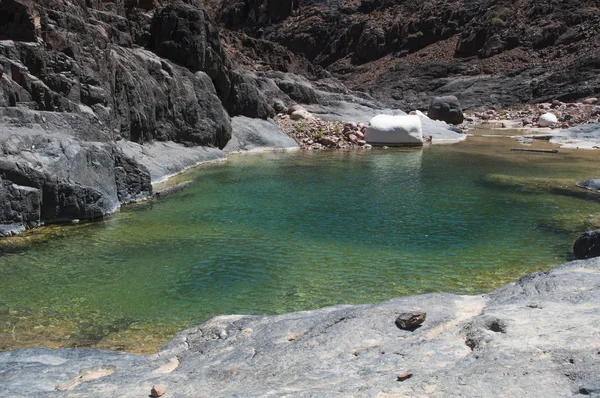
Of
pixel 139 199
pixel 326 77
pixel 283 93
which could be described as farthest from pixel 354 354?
pixel 326 77

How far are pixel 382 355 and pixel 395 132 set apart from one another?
92.5ft

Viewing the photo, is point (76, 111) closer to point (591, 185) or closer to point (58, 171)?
point (58, 171)

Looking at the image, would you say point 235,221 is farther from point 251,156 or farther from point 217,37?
point 217,37

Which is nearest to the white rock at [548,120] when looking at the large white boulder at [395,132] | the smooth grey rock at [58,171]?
the large white boulder at [395,132]

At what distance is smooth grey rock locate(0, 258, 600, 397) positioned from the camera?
12.8ft

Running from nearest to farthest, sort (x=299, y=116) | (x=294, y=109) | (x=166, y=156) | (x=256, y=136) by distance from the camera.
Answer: (x=166, y=156) < (x=256, y=136) < (x=299, y=116) < (x=294, y=109)

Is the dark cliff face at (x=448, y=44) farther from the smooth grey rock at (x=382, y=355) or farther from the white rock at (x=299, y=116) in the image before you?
the smooth grey rock at (x=382, y=355)

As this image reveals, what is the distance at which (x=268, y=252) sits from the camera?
11344 millimetres

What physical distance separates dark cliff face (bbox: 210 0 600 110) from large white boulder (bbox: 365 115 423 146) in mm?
30659

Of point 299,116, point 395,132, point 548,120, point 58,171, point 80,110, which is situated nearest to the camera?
point 58,171

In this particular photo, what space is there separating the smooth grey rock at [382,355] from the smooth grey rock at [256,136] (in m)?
21.7

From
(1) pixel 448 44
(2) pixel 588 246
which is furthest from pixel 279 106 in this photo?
(1) pixel 448 44

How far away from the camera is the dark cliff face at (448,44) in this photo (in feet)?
219

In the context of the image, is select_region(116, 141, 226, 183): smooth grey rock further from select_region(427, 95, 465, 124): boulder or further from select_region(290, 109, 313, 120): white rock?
select_region(427, 95, 465, 124): boulder
